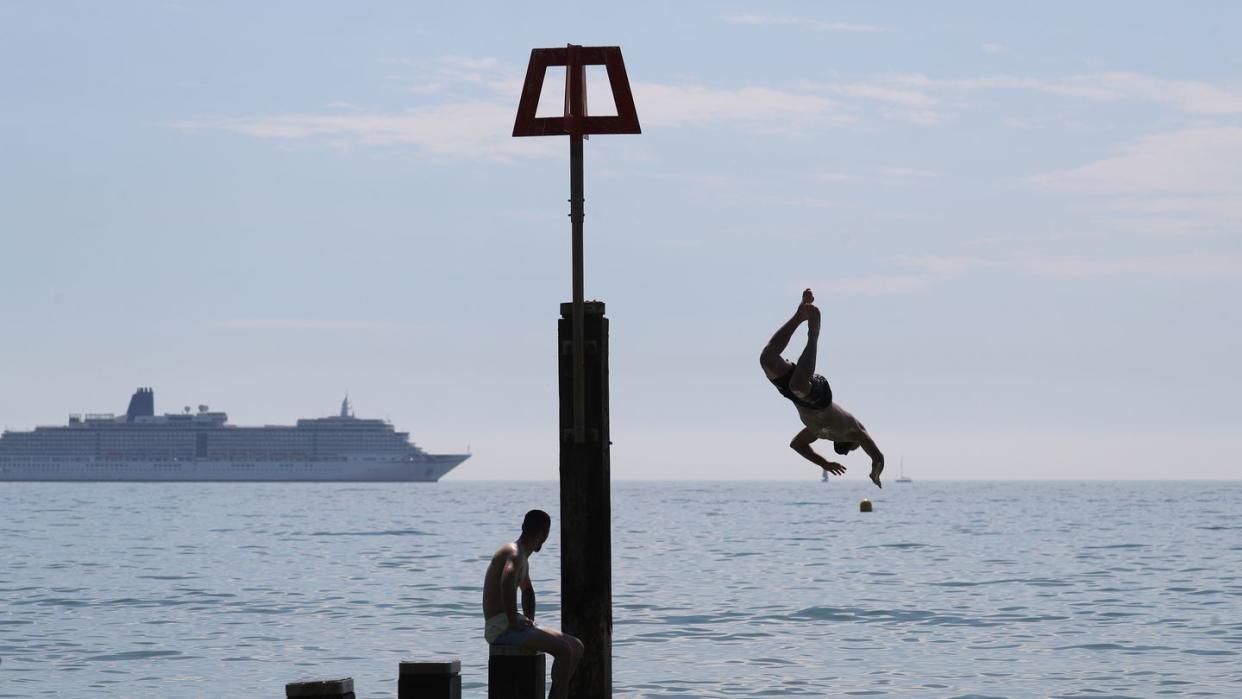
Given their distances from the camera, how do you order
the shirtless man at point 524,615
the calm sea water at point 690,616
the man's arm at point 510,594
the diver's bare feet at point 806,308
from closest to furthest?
the diver's bare feet at point 806,308
the shirtless man at point 524,615
the man's arm at point 510,594
the calm sea water at point 690,616

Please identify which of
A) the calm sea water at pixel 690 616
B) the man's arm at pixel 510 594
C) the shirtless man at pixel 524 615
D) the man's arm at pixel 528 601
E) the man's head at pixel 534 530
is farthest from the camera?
the calm sea water at pixel 690 616

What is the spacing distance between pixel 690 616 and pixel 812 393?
19.5m

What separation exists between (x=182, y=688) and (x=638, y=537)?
154ft

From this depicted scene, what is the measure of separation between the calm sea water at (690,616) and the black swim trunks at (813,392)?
9.53 m

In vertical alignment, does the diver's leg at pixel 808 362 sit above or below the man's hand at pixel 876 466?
above

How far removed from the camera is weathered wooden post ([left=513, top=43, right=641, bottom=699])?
1149 centimetres

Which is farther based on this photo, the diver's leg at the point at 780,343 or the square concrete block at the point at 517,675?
the square concrete block at the point at 517,675

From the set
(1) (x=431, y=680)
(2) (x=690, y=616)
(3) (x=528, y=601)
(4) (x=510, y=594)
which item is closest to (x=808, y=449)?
(4) (x=510, y=594)

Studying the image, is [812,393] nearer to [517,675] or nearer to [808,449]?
[808,449]

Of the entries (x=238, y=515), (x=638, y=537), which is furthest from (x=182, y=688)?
(x=238, y=515)

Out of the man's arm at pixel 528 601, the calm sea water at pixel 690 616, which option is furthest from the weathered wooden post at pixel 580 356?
the calm sea water at pixel 690 616

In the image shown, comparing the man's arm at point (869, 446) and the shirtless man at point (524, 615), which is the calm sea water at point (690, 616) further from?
the man's arm at point (869, 446)

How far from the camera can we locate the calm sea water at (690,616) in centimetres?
2117

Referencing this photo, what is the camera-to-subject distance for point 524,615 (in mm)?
12180
